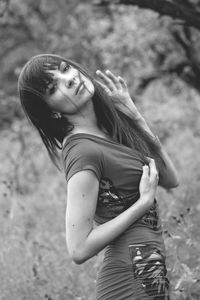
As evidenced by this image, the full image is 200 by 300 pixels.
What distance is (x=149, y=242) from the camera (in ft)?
7.98

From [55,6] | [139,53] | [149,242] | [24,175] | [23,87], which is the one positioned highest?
[23,87]

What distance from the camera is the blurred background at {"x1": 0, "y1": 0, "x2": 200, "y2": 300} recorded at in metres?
4.33

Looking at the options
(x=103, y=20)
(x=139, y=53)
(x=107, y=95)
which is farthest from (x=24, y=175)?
(x=107, y=95)

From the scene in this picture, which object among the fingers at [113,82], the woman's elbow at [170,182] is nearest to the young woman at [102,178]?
the fingers at [113,82]

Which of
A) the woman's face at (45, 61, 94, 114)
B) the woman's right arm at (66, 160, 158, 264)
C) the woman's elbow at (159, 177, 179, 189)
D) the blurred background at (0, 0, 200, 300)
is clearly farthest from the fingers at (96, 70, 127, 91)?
the blurred background at (0, 0, 200, 300)

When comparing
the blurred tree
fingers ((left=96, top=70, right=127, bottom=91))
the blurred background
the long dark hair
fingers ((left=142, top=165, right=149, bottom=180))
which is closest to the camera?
fingers ((left=142, top=165, right=149, bottom=180))

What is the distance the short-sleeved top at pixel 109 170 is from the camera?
2.40 metres

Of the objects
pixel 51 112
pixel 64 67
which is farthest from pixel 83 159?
pixel 64 67

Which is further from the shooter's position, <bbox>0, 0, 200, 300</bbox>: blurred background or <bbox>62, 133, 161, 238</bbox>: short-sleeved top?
<bbox>0, 0, 200, 300</bbox>: blurred background

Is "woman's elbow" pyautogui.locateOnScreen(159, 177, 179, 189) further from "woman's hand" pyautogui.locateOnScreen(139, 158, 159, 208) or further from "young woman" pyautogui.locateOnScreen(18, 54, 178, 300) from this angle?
"woman's hand" pyautogui.locateOnScreen(139, 158, 159, 208)

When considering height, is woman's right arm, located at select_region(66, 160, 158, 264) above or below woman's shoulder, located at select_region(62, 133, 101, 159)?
below

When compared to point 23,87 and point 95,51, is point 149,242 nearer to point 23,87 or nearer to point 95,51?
point 23,87

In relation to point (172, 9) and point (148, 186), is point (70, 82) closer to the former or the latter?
point (148, 186)

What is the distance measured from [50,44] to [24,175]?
3.20m
